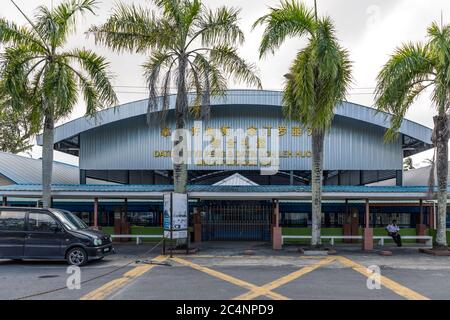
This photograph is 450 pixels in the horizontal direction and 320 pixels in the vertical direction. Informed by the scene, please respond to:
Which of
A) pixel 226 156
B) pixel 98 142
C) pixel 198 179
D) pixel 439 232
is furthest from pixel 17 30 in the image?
pixel 439 232

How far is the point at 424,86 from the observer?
60.3ft

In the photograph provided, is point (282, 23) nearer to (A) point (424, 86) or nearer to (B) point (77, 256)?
(A) point (424, 86)

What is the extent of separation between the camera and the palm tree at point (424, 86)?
17.1 metres

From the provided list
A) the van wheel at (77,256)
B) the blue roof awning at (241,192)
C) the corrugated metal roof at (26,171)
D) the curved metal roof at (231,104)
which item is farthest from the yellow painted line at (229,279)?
the corrugated metal roof at (26,171)

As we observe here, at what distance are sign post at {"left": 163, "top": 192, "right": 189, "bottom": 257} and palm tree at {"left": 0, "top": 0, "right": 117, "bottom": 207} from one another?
15.3 ft

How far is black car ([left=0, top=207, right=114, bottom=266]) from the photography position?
14.4m

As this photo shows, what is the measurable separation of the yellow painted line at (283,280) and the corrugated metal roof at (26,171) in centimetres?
1765

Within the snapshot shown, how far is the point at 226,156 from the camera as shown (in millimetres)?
24828

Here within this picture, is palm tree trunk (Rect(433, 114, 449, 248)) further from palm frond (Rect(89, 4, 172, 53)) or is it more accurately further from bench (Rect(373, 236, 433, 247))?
palm frond (Rect(89, 4, 172, 53))

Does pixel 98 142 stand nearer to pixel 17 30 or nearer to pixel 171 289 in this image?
pixel 17 30

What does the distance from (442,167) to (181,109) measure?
10375 mm

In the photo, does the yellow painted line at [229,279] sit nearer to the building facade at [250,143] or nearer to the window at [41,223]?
the window at [41,223]
